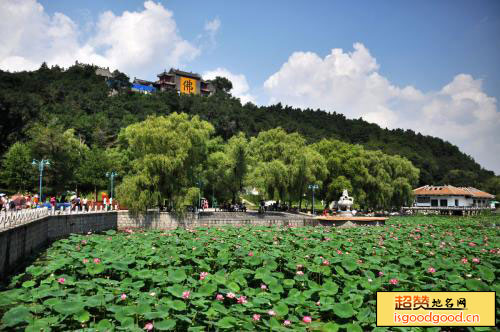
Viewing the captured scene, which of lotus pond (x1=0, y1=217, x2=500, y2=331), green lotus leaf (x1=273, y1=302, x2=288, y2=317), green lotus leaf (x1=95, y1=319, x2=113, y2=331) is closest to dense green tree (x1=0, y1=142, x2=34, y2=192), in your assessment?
lotus pond (x1=0, y1=217, x2=500, y2=331)

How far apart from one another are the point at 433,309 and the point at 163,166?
26.0 m

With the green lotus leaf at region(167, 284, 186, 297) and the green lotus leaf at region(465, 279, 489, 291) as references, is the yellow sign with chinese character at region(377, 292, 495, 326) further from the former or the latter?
the green lotus leaf at region(167, 284, 186, 297)

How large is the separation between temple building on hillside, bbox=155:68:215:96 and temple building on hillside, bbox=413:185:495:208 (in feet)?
235

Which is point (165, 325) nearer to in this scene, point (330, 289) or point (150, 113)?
point (330, 289)

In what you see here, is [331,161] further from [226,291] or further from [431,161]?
[431,161]

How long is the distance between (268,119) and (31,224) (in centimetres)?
9219

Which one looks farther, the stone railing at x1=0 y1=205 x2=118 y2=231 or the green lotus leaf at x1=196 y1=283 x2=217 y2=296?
the stone railing at x1=0 y1=205 x2=118 y2=231

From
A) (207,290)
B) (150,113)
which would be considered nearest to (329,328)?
(207,290)

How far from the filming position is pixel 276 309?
263 inches

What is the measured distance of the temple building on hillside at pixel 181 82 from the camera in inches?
4643

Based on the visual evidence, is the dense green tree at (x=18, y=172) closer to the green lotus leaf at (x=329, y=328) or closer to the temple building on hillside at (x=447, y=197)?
the green lotus leaf at (x=329, y=328)

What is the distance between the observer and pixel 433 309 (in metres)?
6.05

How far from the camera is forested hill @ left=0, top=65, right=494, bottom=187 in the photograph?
5647 cm

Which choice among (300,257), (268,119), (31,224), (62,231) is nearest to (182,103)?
(268,119)
